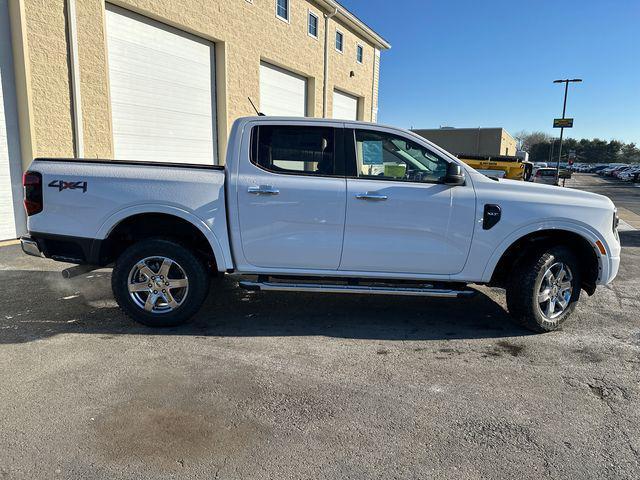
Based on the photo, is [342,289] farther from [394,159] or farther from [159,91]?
[159,91]

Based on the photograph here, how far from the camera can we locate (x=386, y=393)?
339cm

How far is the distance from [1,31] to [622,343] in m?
9.99

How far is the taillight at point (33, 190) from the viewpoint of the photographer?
4.29 meters

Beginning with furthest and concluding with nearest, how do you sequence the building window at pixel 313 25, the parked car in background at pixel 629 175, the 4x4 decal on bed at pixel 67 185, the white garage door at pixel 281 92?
the parked car in background at pixel 629 175 < the building window at pixel 313 25 < the white garage door at pixel 281 92 < the 4x4 decal on bed at pixel 67 185

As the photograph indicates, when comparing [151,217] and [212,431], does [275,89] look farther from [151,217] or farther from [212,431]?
[212,431]

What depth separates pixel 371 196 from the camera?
430 centimetres

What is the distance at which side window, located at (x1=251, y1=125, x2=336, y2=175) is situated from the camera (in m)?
4.46

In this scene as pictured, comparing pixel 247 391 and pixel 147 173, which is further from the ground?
pixel 147 173

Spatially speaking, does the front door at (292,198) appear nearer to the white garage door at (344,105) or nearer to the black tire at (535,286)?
the black tire at (535,286)

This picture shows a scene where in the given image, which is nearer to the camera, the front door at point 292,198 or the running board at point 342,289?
the front door at point 292,198

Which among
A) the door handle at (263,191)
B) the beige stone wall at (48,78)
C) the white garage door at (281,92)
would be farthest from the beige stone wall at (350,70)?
the door handle at (263,191)

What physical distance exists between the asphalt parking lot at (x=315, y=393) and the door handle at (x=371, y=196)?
1.33m

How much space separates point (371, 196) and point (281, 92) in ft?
42.6

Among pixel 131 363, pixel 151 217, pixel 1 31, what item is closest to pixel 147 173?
pixel 151 217
